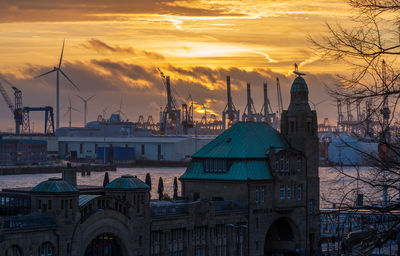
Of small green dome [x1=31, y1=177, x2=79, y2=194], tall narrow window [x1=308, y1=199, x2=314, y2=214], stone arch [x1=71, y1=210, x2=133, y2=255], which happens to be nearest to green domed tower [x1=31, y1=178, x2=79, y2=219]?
small green dome [x1=31, y1=177, x2=79, y2=194]

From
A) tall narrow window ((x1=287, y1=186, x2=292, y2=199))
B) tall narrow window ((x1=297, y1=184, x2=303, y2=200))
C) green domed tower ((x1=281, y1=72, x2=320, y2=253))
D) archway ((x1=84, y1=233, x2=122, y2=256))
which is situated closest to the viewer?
archway ((x1=84, y1=233, x2=122, y2=256))

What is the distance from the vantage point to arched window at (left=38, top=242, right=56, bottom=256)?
43.7 meters

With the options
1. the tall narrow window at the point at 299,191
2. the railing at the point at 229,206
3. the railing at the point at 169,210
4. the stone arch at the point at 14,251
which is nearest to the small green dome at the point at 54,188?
the stone arch at the point at 14,251

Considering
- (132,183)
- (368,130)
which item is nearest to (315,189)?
(132,183)

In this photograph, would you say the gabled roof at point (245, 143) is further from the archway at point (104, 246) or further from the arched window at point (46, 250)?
the arched window at point (46, 250)

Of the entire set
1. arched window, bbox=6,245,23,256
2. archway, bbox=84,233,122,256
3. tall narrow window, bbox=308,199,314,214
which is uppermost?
tall narrow window, bbox=308,199,314,214

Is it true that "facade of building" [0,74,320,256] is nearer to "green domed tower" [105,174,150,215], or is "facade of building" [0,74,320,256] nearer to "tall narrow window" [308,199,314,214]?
"green domed tower" [105,174,150,215]

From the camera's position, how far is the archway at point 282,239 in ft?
213

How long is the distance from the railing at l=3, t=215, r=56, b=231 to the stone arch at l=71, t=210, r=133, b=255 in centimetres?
188

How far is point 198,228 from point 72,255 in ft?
44.6

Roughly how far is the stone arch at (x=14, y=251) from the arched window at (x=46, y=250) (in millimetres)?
1450

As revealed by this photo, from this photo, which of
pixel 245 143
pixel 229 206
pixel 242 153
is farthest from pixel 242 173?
pixel 245 143

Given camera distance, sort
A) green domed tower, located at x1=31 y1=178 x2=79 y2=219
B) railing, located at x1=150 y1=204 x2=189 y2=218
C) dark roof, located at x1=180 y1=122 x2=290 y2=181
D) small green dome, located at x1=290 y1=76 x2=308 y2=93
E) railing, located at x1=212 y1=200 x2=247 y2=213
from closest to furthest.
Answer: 1. green domed tower, located at x1=31 y1=178 x2=79 y2=219
2. railing, located at x1=150 y1=204 x2=189 y2=218
3. railing, located at x1=212 y1=200 x2=247 y2=213
4. dark roof, located at x1=180 y1=122 x2=290 y2=181
5. small green dome, located at x1=290 y1=76 x2=308 y2=93

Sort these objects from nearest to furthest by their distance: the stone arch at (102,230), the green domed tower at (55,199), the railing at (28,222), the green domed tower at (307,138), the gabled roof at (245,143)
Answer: the railing at (28,222) → the green domed tower at (55,199) → the stone arch at (102,230) → the gabled roof at (245,143) → the green domed tower at (307,138)
